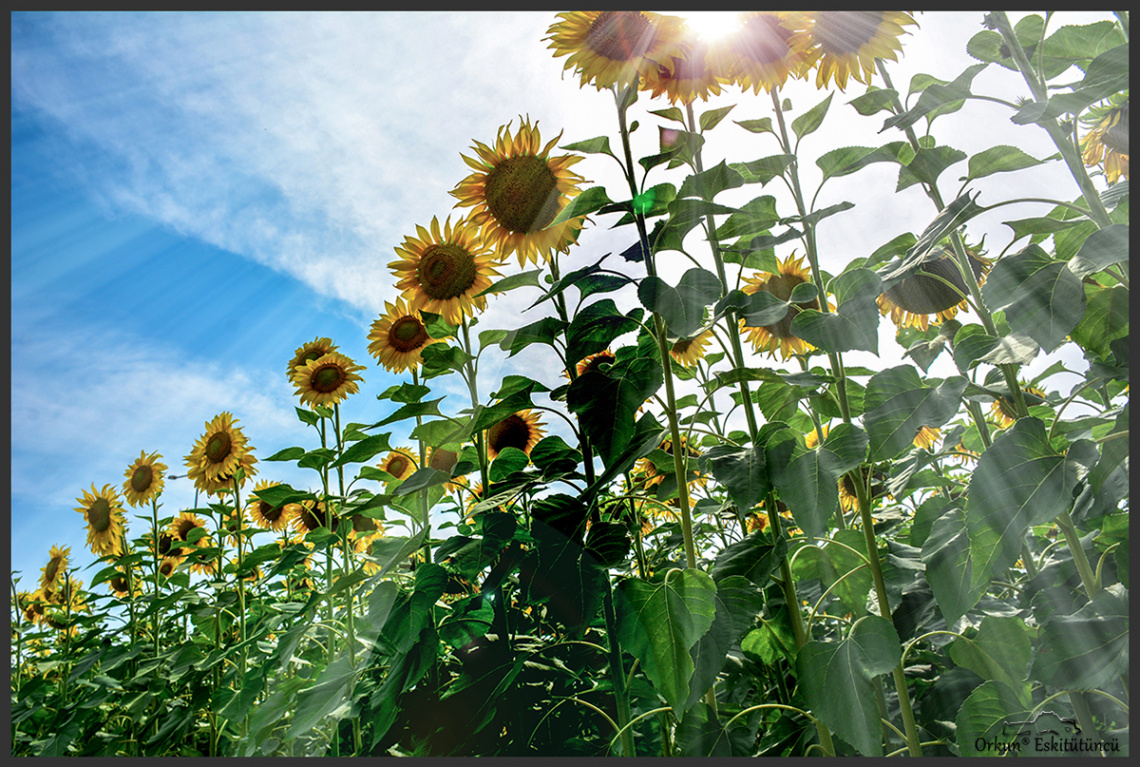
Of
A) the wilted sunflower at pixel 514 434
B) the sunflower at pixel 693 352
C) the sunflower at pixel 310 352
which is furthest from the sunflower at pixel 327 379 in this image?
the sunflower at pixel 693 352

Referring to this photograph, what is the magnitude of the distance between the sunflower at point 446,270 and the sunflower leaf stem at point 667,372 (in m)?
0.44

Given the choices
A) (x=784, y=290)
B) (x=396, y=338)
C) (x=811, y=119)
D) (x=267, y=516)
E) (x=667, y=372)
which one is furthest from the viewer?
(x=267, y=516)

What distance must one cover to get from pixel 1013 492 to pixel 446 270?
3.32 ft

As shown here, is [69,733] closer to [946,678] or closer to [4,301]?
[4,301]

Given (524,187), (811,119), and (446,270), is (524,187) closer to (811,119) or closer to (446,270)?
(446,270)

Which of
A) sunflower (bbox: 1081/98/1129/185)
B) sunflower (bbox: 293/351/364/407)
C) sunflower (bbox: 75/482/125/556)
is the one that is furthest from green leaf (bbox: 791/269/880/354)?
sunflower (bbox: 75/482/125/556)

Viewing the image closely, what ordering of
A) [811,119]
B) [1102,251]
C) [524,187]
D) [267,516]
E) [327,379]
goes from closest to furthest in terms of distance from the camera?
[1102,251] < [811,119] < [524,187] < [327,379] < [267,516]

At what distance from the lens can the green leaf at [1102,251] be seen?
24.0 inches

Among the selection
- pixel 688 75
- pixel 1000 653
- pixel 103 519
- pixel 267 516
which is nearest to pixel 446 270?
pixel 688 75

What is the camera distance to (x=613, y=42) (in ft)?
3.18

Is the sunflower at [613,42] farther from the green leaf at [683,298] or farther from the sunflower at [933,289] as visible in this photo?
the sunflower at [933,289]

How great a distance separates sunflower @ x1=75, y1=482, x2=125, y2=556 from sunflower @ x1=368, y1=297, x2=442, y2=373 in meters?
2.09

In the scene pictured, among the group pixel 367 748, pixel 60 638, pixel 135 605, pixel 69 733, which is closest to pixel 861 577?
pixel 367 748

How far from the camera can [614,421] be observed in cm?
73
